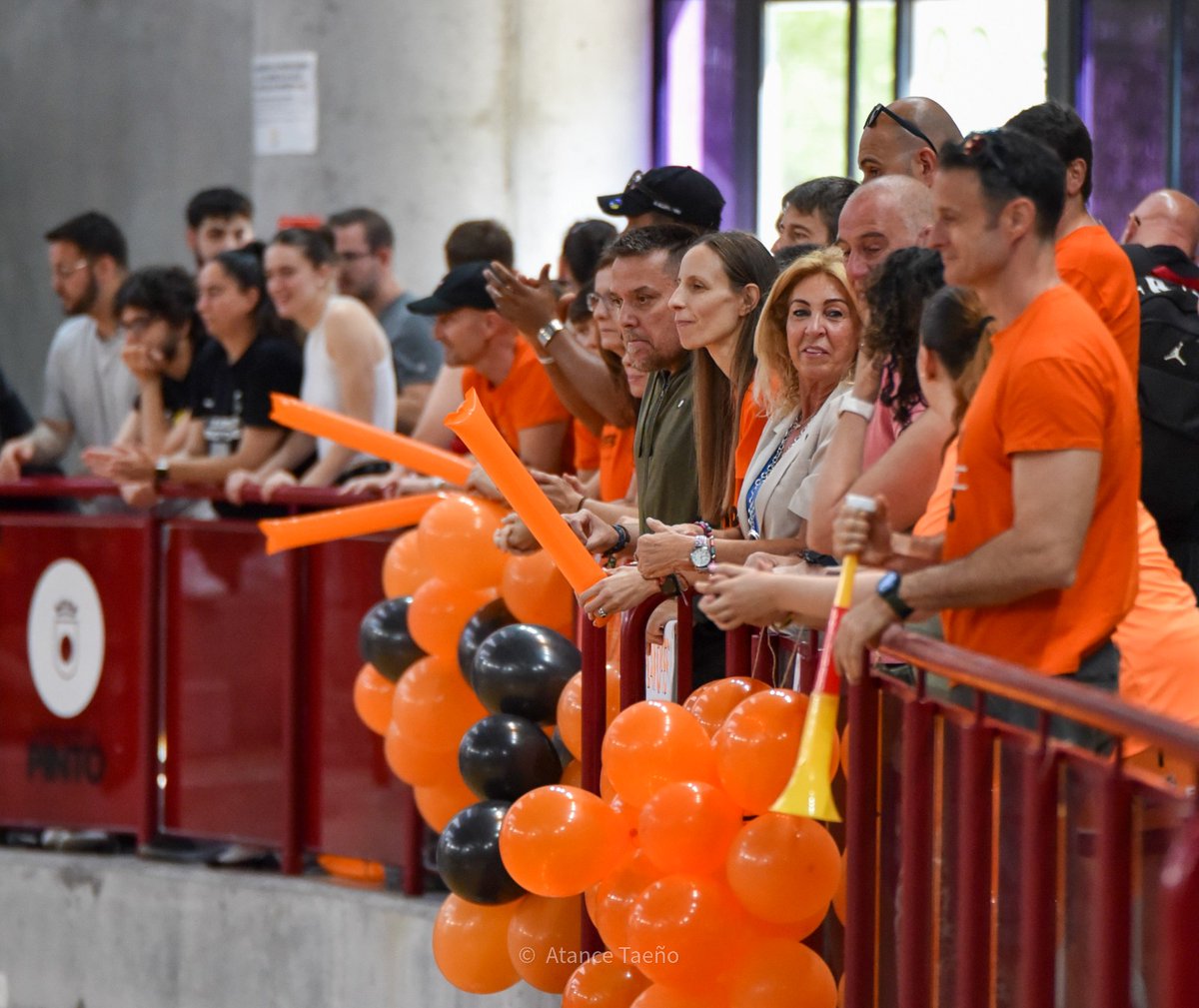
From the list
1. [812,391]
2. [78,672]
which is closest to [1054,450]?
[812,391]

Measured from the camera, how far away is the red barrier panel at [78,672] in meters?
6.96

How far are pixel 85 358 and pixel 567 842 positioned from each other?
4.75 metres

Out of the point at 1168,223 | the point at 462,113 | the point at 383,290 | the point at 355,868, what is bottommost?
the point at 355,868

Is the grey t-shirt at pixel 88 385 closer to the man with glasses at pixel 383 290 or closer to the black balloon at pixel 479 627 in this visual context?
the man with glasses at pixel 383 290

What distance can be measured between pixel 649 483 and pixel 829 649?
5.09 feet

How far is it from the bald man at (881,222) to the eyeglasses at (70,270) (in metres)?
5.13

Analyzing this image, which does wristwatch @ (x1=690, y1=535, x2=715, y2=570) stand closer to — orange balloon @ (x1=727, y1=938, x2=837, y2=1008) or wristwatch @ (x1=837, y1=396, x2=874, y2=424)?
wristwatch @ (x1=837, y1=396, x2=874, y2=424)

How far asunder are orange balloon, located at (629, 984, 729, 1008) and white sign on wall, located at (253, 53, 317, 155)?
594cm

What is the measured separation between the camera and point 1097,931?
7.89 ft

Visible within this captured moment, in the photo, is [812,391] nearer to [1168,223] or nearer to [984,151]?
[984,151]

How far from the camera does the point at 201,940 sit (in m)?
6.76

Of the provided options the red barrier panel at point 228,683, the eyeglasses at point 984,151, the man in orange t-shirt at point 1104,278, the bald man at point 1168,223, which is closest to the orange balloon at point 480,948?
the red barrier panel at point 228,683

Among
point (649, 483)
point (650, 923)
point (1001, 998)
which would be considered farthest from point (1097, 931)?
point (649, 483)

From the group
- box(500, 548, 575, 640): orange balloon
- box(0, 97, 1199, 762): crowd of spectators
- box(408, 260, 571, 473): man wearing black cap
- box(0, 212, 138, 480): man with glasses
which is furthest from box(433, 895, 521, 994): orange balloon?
box(0, 212, 138, 480): man with glasses
